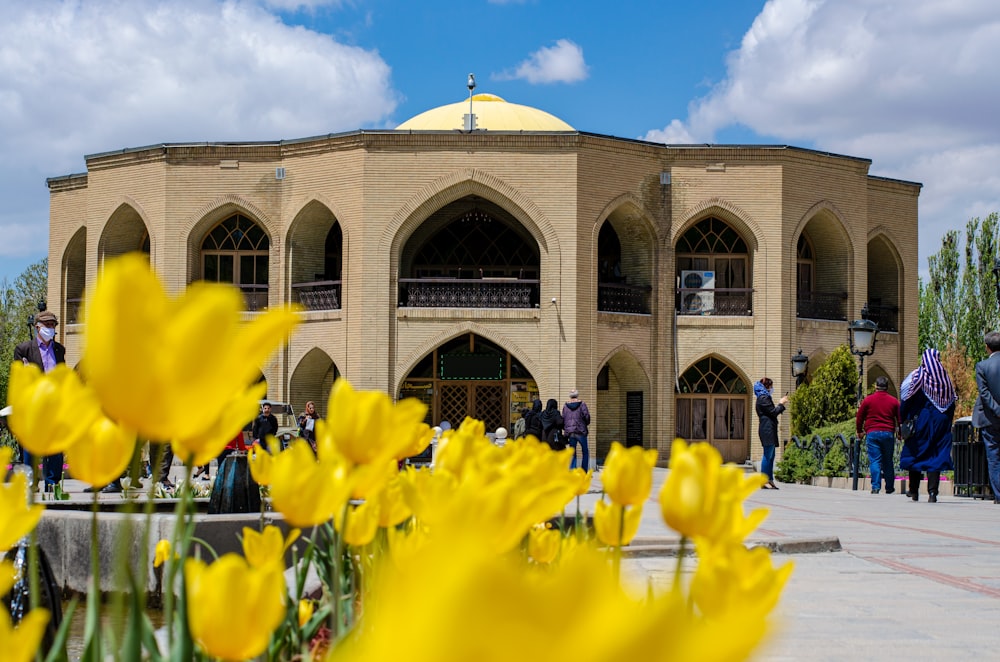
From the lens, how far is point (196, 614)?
999 millimetres

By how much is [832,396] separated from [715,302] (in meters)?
5.33

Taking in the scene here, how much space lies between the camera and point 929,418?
1365cm

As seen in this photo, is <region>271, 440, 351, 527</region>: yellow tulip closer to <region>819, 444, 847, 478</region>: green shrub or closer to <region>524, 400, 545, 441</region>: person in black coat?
<region>524, 400, 545, 441</region>: person in black coat

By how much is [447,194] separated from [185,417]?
27.9m

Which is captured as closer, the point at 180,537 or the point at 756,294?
the point at 180,537

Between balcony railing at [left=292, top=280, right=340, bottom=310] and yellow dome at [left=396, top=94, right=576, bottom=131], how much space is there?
268 inches

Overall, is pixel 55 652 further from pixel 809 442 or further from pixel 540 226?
pixel 540 226

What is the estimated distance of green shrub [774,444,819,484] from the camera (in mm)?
20219

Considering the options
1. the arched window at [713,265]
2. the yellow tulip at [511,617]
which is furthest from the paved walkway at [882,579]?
the arched window at [713,265]

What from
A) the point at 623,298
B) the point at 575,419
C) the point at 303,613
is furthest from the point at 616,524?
the point at 623,298

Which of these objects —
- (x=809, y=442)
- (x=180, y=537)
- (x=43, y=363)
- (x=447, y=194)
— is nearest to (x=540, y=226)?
(x=447, y=194)

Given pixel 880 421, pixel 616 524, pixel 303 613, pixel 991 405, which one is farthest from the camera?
pixel 880 421

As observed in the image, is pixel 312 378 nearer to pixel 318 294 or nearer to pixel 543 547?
pixel 318 294

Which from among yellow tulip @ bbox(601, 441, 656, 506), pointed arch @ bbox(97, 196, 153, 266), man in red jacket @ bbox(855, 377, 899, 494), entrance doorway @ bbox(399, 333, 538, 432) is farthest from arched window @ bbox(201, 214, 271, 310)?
yellow tulip @ bbox(601, 441, 656, 506)
